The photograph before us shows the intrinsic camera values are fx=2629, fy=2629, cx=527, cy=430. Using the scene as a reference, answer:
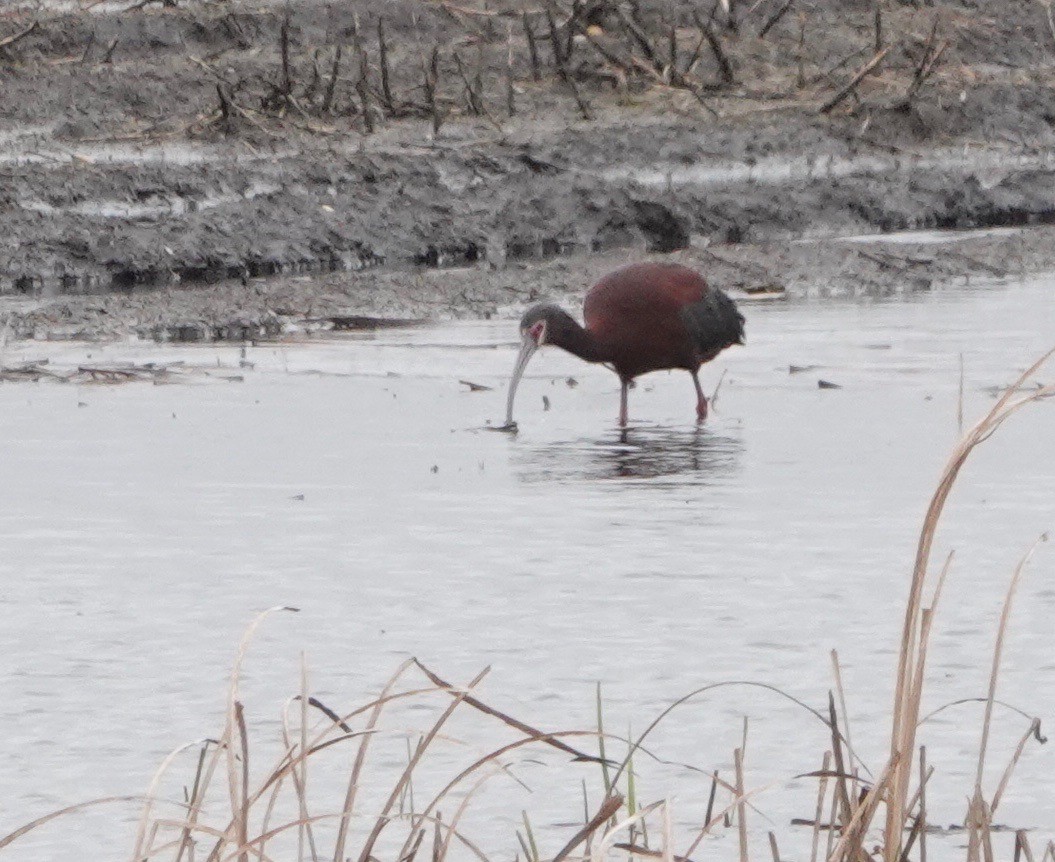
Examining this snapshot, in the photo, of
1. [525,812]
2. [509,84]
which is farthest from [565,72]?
[525,812]

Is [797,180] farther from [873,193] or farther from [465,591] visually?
[465,591]

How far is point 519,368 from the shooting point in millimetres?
10398

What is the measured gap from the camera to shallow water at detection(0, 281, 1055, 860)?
17.1 ft

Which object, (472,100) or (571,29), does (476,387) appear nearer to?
(472,100)

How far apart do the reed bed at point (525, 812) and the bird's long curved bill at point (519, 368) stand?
171 inches

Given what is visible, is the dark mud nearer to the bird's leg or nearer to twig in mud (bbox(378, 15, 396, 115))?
twig in mud (bbox(378, 15, 396, 115))

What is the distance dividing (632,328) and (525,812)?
259 inches

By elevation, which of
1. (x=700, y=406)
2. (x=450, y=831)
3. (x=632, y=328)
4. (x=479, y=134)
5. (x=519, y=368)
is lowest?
(x=450, y=831)

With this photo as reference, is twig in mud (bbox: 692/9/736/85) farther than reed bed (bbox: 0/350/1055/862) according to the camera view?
Yes

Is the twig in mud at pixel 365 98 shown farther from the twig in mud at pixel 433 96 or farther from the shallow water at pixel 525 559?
the shallow water at pixel 525 559

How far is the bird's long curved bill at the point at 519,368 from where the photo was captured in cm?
1015

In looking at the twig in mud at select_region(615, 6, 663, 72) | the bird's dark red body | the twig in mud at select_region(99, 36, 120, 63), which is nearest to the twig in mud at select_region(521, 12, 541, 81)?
the twig in mud at select_region(615, 6, 663, 72)

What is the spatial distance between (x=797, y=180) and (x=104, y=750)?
1552 centimetres

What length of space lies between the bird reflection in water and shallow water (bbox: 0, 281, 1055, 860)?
0.08 ft
